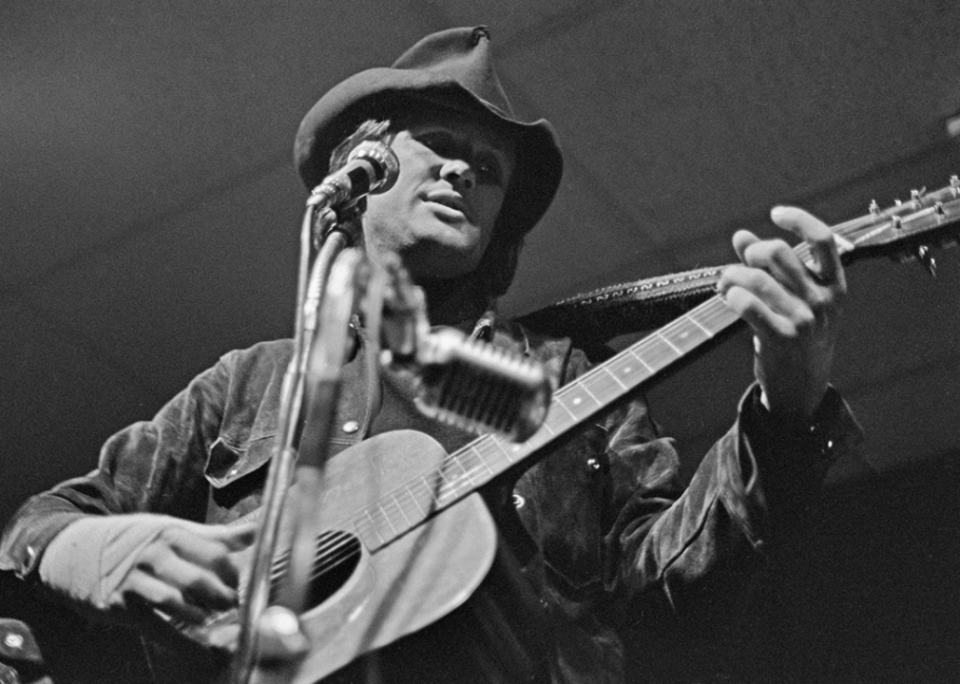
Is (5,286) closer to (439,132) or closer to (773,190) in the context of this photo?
(439,132)

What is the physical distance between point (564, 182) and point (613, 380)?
0.95m

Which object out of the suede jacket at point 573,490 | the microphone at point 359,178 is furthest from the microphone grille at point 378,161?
the suede jacket at point 573,490

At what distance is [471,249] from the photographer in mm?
2125

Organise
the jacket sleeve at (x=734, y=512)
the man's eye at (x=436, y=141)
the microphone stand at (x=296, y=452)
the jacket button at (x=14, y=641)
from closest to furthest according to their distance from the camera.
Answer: the microphone stand at (x=296, y=452) → the jacket sleeve at (x=734, y=512) → the jacket button at (x=14, y=641) → the man's eye at (x=436, y=141)

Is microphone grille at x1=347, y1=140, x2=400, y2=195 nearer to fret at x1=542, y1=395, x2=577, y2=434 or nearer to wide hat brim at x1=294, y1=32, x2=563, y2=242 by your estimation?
fret at x1=542, y1=395, x2=577, y2=434

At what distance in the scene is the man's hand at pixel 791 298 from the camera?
1.62 m

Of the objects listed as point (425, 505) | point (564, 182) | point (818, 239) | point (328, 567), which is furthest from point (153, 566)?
point (564, 182)

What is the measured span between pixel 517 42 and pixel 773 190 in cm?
56

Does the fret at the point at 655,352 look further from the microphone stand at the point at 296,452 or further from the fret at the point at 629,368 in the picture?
the microphone stand at the point at 296,452

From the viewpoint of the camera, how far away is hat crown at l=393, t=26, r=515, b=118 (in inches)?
89.5

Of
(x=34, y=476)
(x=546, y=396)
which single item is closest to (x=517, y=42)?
(x=34, y=476)

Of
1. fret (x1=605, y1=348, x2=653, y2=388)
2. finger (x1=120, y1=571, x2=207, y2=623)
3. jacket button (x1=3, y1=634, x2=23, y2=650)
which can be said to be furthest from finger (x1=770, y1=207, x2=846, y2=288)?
jacket button (x1=3, y1=634, x2=23, y2=650)

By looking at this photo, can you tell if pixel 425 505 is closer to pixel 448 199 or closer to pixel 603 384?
pixel 603 384

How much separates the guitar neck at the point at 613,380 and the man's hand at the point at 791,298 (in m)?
0.07
